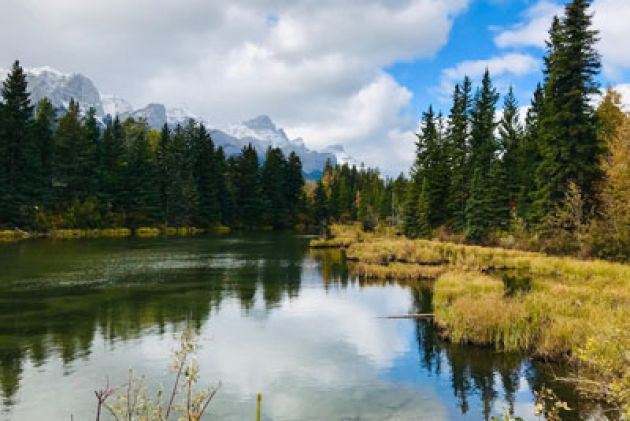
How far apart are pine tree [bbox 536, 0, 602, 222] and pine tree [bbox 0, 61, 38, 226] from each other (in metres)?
62.4

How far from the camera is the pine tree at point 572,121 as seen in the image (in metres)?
38.2

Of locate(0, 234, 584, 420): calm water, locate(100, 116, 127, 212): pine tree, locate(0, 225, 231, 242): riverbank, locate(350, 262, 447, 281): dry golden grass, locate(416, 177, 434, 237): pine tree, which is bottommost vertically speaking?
locate(0, 234, 584, 420): calm water

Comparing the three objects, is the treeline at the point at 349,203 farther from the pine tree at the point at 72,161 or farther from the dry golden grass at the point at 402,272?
the dry golden grass at the point at 402,272

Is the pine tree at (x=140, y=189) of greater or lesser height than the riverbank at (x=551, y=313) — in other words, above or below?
above

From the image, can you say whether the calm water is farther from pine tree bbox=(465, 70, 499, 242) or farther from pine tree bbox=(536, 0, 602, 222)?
pine tree bbox=(465, 70, 499, 242)

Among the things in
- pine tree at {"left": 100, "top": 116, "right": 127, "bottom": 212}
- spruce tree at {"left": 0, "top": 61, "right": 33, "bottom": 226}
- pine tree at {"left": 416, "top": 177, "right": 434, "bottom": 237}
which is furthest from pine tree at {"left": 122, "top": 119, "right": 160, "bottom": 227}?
pine tree at {"left": 416, "top": 177, "right": 434, "bottom": 237}

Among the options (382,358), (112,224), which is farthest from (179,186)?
(382,358)

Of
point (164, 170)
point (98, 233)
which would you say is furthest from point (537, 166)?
point (164, 170)

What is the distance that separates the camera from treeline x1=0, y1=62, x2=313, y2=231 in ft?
218

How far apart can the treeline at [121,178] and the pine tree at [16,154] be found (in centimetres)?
13

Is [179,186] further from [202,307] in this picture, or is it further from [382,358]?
[382,358]

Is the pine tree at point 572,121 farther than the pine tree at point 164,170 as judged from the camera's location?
No

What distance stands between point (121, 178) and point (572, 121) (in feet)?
223

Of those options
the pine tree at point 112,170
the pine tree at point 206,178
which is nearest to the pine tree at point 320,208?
the pine tree at point 206,178
